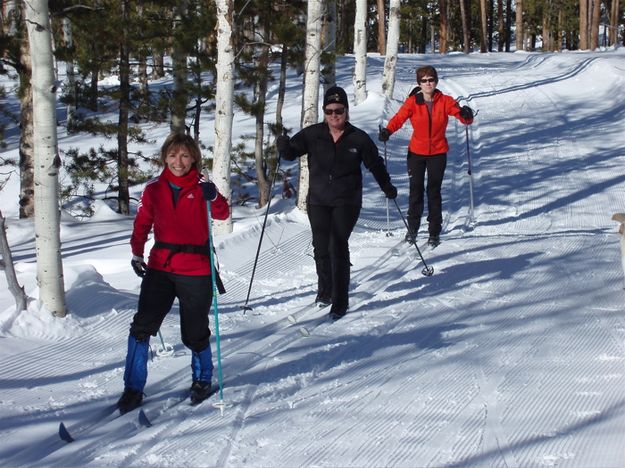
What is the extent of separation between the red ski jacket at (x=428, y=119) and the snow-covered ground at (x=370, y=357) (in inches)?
51.6

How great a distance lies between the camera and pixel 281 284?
27.9 feet

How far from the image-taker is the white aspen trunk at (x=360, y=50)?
851 inches

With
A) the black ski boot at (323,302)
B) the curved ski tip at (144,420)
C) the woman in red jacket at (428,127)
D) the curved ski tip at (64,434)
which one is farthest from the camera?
the woman in red jacket at (428,127)

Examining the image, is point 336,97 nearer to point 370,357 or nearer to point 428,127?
point 370,357

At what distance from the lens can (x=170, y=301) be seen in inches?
199

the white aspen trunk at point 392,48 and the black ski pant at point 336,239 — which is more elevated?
the white aspen trunk at point 392,48

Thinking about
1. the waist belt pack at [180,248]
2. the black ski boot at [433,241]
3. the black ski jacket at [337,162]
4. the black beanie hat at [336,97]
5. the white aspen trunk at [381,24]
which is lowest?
the black ski boot at [433,241]

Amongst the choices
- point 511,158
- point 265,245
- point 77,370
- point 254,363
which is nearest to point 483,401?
point 254,363

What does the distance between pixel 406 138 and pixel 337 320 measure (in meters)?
12.7

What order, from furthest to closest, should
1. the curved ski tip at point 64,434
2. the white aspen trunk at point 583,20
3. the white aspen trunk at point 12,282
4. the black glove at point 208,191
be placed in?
the white aspen trunk at point 583,20, the white aspen trunk at point 12,282, the black glove at point 208,191, the curved ski tip at point 64,434

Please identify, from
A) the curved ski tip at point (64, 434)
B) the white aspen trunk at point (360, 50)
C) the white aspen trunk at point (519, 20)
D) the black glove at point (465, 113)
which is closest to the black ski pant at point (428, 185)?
the black glove at point (465, 113)

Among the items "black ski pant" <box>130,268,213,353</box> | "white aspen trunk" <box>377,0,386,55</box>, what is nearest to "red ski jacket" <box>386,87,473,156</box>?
"black ski pant" <box>130,268,213,353</box>

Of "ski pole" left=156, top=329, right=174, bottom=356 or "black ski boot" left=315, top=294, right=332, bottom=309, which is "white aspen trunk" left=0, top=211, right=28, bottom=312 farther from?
"black ski boot" left=315, top=294, right=332, bottom=309

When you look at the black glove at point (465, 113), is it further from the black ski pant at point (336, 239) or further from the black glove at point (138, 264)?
the black glove at point (138, 264)
